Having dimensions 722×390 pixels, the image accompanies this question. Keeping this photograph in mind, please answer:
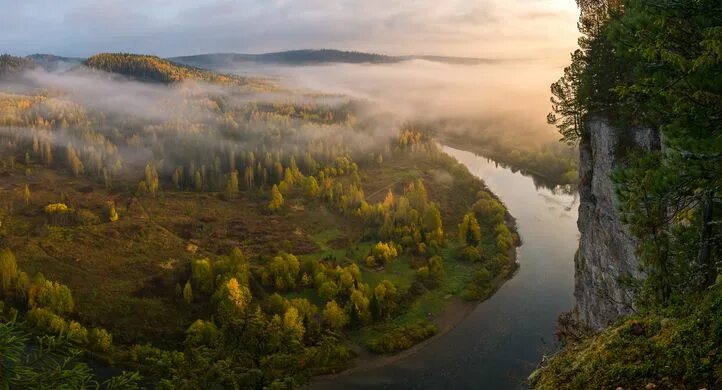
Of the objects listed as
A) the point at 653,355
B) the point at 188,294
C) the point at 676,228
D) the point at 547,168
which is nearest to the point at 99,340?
the point at 188,294

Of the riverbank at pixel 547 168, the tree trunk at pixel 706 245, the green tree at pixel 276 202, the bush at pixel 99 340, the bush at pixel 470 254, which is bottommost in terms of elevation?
the bush at pixel 99 340

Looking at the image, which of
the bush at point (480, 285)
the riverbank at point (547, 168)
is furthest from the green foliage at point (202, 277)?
the riverbank at point (547, 168)

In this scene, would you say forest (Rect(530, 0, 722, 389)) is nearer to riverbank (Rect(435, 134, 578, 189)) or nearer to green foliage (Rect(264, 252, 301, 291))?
green foliage (Rect(264, 252, 301, 291))

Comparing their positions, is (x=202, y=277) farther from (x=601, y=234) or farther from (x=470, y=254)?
(x=601, y=234)

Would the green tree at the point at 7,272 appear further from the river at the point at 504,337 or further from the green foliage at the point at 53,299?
the river at the point at 504,337

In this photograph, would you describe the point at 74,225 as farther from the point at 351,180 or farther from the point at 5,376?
the point at 5,376

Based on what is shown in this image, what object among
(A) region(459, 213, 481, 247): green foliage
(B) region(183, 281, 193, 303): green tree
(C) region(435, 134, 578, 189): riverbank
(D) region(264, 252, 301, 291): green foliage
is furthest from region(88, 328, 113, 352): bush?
(C) region(435, 134, 578, 189): riverbank
